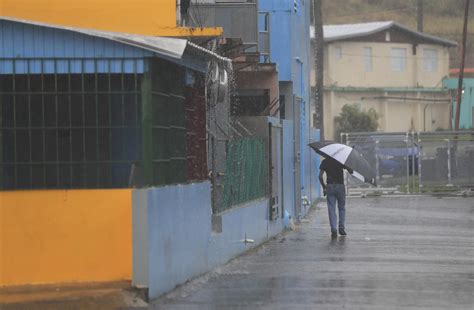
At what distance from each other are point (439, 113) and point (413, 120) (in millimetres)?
2679

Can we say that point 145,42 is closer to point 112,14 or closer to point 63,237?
point 63,237

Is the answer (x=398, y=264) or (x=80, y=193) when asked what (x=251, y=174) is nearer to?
(x=398, y=264)

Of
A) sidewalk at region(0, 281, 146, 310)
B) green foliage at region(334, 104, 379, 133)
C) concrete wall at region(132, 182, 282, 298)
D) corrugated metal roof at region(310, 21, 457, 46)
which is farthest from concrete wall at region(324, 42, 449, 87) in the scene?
sidewalk at region(0, 281, 146, 310)

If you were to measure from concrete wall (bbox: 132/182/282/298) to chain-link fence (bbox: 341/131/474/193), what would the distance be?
18301 mm

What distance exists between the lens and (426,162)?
31.3m

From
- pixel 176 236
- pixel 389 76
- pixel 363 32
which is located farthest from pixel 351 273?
pixel 363 32

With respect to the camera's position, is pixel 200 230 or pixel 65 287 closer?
pixel 65 287

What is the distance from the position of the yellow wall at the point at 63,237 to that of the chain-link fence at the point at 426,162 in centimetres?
2171

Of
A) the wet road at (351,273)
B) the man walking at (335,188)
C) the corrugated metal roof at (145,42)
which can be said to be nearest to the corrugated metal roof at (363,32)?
the wet road at (351,273)

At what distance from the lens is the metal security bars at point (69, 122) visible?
920cm

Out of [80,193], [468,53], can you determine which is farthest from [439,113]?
[80,193]

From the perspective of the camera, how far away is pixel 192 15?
567 inches

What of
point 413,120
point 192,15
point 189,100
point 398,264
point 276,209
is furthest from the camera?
point 413,120

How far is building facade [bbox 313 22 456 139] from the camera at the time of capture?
5441cm
